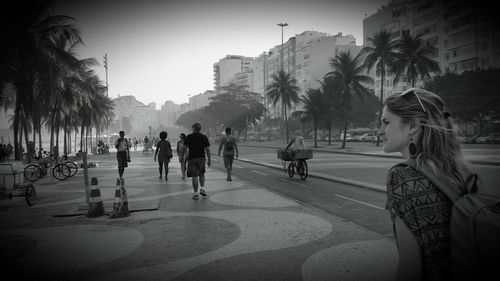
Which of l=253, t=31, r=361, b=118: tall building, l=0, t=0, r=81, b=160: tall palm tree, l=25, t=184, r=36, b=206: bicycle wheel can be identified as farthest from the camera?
l=253, t=31, r=361, b=118: tall building

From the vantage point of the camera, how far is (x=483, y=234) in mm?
1323

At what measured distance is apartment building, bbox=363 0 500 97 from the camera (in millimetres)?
56875

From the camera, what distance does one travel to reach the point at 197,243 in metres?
5.30

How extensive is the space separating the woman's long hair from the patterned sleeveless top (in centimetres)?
6

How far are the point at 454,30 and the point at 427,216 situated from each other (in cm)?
7415

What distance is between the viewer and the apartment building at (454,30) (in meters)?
56.9

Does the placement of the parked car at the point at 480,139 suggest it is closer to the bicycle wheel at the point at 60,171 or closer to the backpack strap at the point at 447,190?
the bicycle wheel at the point at 60,171

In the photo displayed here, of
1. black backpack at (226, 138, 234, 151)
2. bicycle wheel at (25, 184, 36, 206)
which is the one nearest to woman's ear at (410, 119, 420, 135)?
bicycle wheel at (25, 184, 36, 206)

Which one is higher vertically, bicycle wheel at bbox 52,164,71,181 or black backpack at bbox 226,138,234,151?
black backpack at bbox 226,138,234,151

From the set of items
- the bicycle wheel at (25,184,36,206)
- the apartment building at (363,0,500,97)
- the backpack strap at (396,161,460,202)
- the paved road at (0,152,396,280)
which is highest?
the apartment building at (363,0,500,97)

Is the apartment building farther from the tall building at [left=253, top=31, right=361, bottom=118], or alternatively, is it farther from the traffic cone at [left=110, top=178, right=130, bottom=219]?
the traffic cone at [left=110, top=178, right=130, bottom=219]

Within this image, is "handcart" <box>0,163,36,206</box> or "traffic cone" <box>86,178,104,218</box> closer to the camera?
"traffic cone" <box>86,178,104,218</box>

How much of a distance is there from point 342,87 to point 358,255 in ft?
132

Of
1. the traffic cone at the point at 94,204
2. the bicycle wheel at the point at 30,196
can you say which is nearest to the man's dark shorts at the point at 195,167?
the traffic cone at the point at 94,204
